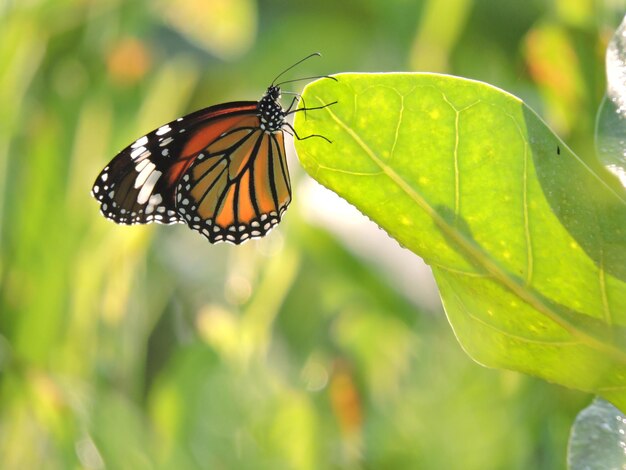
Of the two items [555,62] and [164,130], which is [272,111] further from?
[555,62]

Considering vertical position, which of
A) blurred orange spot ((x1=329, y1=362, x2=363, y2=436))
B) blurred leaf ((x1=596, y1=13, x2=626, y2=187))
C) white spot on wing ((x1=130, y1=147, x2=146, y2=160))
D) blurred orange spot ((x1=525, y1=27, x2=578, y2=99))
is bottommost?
blurred orange spot ((x1=329, y1=362, x2=363, y2=436))

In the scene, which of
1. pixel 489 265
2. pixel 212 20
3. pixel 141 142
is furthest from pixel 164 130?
pixel 212 20

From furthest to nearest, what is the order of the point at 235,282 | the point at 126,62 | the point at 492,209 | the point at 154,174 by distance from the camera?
the point at 126,62 < the point at 235,282 < the point at 154,174 < the point at 492,209

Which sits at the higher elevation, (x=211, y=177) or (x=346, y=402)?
(x=211, y=177)

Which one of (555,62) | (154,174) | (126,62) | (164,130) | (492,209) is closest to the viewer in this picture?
(492,209)

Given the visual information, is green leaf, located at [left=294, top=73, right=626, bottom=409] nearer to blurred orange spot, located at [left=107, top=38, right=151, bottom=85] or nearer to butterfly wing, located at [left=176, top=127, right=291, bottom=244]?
butterfly wing, located at [left=176, top=127, right=291, bottom=244]

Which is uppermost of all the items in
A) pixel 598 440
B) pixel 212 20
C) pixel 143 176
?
pixel 212 20

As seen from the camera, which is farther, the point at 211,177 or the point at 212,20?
the point at 212,20

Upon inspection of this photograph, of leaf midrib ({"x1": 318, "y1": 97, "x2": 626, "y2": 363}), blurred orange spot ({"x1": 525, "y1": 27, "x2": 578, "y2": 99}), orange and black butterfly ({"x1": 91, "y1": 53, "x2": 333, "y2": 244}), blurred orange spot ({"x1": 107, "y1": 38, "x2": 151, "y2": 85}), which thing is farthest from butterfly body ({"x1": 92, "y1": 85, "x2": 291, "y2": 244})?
leaf midrib ({"x1": 318, "y1": 97, "x2": 626, "y2": 363})
